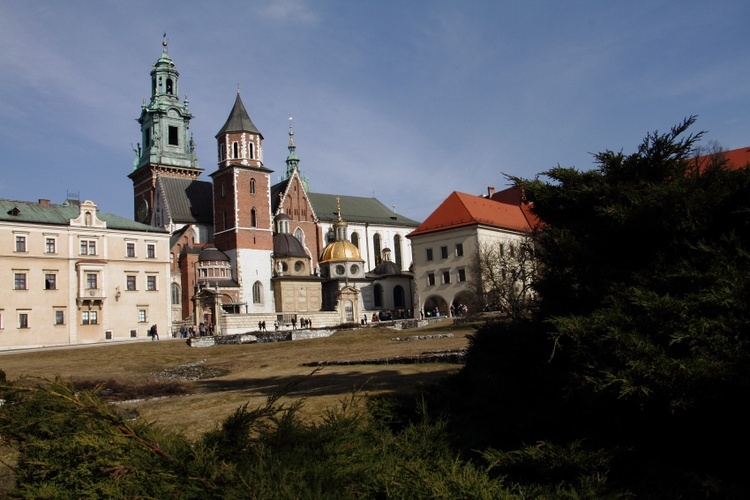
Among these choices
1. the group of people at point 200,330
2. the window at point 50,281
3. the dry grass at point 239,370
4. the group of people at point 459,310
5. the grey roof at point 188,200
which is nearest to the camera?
the dry grass at point 239,370

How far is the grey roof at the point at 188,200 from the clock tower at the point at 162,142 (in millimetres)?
2783

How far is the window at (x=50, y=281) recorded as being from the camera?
45.2 meters

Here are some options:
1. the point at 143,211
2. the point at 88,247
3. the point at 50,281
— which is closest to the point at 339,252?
the point at 143,211

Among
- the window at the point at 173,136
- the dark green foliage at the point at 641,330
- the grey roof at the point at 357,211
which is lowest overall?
the dark green foliage at the point at 641,330

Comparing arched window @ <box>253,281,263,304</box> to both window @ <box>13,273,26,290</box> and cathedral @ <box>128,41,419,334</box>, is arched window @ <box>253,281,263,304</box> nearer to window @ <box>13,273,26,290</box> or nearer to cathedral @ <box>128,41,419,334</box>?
cathedral @ <box>128,41,419,334</box>

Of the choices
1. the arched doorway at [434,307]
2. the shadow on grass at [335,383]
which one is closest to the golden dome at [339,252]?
the arched doorway at [434,307]

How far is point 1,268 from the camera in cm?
4353

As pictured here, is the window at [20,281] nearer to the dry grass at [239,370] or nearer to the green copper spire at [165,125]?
the dry grass at [239,370]

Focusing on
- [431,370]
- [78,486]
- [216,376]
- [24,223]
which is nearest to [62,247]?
[24,223]

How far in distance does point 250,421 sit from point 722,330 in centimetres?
447

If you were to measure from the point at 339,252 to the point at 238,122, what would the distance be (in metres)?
17.6

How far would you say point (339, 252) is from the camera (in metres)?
74.0

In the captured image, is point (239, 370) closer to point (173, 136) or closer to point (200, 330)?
point (200, 330)

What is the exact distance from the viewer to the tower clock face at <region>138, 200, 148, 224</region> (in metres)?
77.2
